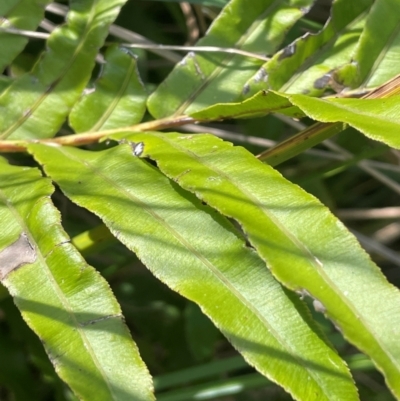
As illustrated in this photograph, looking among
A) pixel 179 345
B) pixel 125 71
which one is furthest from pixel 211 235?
pixel 179 345

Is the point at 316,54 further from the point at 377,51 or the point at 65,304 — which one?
the point at 65,304

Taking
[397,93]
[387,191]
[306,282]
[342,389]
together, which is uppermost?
[397,93]

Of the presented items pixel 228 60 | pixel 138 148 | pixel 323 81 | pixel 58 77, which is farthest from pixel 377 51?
pixel 58 77

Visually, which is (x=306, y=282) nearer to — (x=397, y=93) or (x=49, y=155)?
(x=397, y=93)

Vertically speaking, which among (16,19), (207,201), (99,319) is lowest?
(99,319)

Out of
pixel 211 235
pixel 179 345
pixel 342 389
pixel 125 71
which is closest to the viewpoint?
pixel 342 389

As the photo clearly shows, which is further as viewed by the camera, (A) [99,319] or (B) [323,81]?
(B) [323,81]

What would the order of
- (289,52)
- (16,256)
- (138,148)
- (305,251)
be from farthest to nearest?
(289,52), (138,148), (16,256), (305,251)
